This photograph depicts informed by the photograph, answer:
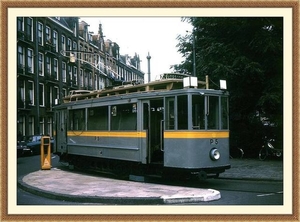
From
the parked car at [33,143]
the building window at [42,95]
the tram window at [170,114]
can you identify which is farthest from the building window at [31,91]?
the tram window at [170,114]

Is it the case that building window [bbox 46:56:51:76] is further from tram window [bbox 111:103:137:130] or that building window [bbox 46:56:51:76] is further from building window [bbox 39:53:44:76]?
tram window [bbox 111:103:137:130]

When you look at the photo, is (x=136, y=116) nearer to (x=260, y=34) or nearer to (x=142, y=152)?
(x=142, y=152)

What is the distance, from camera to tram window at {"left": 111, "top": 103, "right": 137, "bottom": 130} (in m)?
12.1

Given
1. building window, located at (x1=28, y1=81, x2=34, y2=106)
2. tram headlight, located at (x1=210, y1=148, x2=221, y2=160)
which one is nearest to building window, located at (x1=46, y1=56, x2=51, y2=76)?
building window, located at (x1=28, y1=81, x2=34, y2=106)

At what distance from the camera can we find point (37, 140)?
25.8 meters

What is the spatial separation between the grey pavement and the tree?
5.87m

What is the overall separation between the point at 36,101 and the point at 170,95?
25.4 metres

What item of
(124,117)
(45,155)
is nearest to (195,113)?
(124,117)

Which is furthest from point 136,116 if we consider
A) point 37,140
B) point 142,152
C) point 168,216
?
point 37,140

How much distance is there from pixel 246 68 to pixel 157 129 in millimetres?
7929

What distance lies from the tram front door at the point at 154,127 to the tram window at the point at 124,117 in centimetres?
51

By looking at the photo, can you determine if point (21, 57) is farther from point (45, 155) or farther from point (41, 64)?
point (45, 155)

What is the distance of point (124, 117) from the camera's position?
40.9 feet

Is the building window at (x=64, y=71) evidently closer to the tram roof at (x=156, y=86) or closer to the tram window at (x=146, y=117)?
the tram roof at (x=156, y=86)
